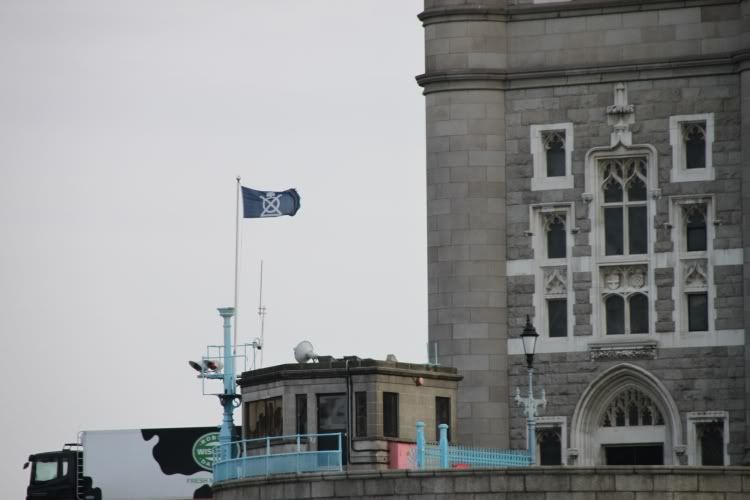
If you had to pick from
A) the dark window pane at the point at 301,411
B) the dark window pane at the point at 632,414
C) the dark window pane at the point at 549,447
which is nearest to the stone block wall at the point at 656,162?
the dark window pane at the point at 632,414

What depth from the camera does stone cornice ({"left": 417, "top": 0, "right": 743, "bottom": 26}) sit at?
69812mm

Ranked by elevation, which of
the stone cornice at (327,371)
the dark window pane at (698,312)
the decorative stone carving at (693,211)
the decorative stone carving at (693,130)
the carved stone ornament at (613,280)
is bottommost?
the stone cornice at (327,371)

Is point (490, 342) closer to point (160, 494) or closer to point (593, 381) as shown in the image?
point (593, 381)

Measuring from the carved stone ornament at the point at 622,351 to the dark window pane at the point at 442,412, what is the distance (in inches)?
177

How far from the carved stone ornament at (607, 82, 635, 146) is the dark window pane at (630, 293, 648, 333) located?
4.44 metres

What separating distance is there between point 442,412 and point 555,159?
8.33 m

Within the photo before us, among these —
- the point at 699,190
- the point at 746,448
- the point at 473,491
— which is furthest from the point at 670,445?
the point at 473,491

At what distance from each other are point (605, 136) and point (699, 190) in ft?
10.4

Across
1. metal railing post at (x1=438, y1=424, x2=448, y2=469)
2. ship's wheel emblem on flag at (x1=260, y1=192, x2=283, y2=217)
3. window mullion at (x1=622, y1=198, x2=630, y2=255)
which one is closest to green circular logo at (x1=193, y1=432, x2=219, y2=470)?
ship's wheel emblem on flag at (x1=260, y1=192, x2=283, y2=217)

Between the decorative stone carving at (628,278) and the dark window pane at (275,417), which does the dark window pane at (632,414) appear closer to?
the decorative stone carving at (628,278)

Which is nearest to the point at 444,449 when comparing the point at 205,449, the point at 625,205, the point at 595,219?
the point at 595,219

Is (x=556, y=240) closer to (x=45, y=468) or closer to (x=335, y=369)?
(x=335, y=369)

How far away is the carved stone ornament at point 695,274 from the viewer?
68.8 meters

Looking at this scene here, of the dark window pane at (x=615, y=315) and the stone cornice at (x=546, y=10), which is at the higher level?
the stone cornice at (x=546, y=10)
